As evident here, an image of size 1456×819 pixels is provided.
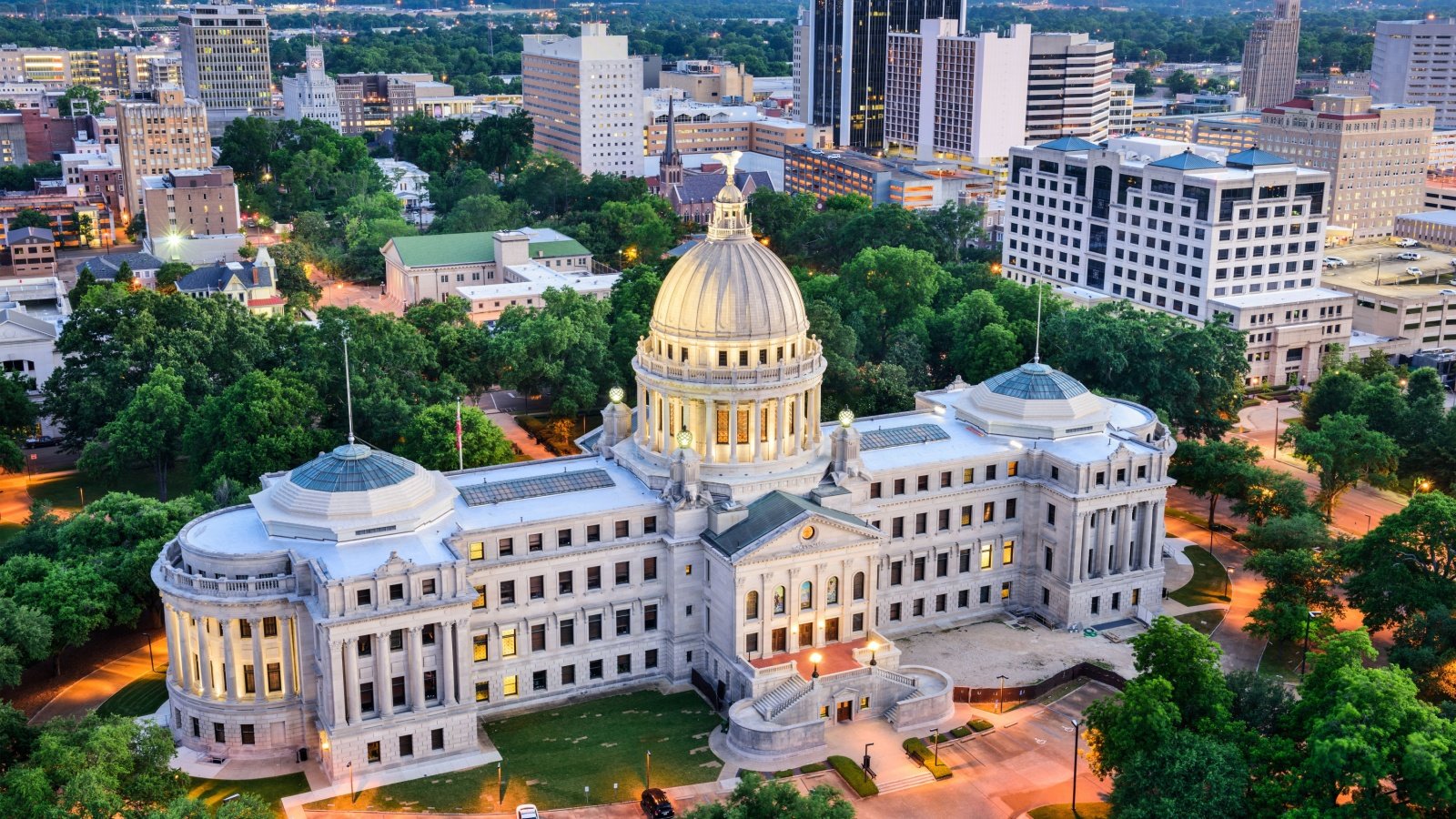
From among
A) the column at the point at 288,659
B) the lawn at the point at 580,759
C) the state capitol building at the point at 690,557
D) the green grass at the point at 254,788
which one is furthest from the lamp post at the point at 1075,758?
the column at the point at 288,659

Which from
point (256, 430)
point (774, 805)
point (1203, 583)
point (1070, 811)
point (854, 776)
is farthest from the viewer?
point (256, 430)

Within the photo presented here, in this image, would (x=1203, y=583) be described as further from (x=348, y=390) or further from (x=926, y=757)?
(x=348, y=390)

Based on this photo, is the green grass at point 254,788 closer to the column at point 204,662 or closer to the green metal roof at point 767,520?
the column at point 204,662

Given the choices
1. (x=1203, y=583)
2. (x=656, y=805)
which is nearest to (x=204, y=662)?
(x=656, y=805)

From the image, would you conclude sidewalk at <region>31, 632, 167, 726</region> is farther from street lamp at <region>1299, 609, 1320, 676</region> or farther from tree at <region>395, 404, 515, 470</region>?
street lamp at <region>1299, 609, 1320, 676</region>

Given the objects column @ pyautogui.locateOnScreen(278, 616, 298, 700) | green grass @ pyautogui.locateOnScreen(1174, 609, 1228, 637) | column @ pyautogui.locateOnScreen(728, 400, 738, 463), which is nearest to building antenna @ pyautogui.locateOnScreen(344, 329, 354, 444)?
column @ pyautogui.locateOnScreen(278, 616, 298, 700)

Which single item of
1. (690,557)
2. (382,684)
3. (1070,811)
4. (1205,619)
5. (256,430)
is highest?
(256,430)
